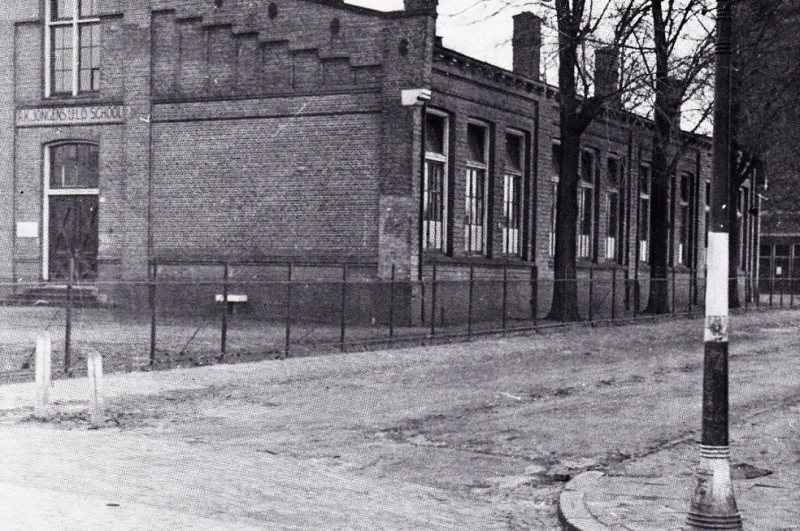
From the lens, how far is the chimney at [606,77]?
27.2m

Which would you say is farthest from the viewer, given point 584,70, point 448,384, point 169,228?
point 169,228

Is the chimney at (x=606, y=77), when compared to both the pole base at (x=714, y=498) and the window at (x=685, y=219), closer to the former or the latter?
the window at (x=685, y=219)

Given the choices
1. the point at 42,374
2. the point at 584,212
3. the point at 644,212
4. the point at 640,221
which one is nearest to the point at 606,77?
the point at 584,212

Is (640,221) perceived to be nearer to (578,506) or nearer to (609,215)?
(609,215)

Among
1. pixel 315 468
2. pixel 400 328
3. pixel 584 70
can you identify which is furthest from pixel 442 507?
pixel 584 70

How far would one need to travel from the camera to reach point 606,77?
28172mm

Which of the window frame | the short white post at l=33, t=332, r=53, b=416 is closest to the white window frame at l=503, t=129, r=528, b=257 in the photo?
the window frame

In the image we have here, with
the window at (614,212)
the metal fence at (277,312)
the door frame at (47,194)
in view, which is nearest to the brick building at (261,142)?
the door frame at (47,194)

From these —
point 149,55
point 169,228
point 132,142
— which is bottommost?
point 169,228

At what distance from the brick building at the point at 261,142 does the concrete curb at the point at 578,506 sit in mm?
17788

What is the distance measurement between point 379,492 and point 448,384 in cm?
751

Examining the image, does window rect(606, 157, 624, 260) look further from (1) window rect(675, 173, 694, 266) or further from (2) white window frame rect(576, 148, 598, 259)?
(1) window rect(675, 173, 694, 266)

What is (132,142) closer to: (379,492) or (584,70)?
(584,70)

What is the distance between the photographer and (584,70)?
27.8 metres
